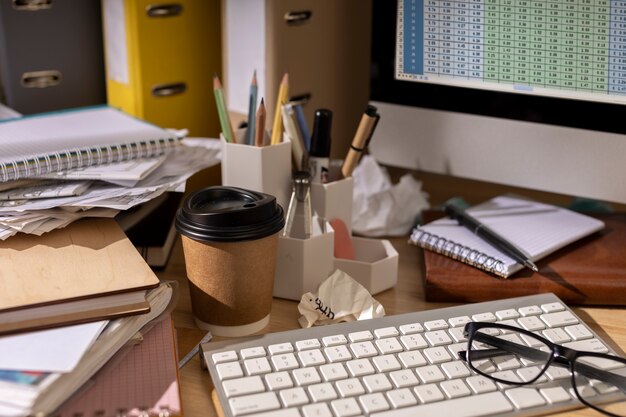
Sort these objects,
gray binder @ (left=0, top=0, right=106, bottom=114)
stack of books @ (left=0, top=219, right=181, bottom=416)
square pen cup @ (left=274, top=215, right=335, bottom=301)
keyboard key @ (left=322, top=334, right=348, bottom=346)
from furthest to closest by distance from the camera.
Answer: gray binder @ (left=0, top=0, right=106, bottom=114), square pen cup @ (left=274, top=215, right=335, bottom=301), keyboard key @ (left=322, top=334, right=348, bottom=346), stack of books @ (left=0, top=219, right=181, bottom=416)

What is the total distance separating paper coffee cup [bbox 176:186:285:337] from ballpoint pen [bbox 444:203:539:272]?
0.24m

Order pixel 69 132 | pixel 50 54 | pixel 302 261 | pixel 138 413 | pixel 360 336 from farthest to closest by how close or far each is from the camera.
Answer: pixel 50 54 < pixel 69 132 < pixel 302 261 < pixel 360 336 < pixel 138 413

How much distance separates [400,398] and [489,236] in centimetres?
30

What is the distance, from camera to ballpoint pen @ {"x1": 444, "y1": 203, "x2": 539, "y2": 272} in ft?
2.60

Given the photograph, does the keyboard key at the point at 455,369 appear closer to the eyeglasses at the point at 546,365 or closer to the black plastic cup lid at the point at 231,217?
the eyeglasses at the point at 546,365

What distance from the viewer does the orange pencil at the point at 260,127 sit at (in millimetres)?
775

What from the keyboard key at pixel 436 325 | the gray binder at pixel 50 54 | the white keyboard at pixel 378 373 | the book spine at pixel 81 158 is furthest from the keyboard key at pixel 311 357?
the gray binder at pixel 50 54

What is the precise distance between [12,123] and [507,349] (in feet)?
1.91

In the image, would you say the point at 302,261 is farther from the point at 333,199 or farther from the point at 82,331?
the point at 82,331

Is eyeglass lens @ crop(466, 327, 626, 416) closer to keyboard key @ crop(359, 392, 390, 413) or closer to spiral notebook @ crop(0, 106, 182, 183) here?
keyboard key @ crop(359, 392, 390, 413)

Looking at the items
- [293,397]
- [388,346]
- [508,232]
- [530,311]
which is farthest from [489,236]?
[293,397]

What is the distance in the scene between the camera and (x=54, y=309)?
0.60m

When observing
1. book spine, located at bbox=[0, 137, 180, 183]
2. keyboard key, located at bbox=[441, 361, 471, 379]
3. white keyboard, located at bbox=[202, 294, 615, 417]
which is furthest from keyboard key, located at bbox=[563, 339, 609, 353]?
book spine, located at bbox=[0, 137, 180, 183]

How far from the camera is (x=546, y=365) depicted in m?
0.62
